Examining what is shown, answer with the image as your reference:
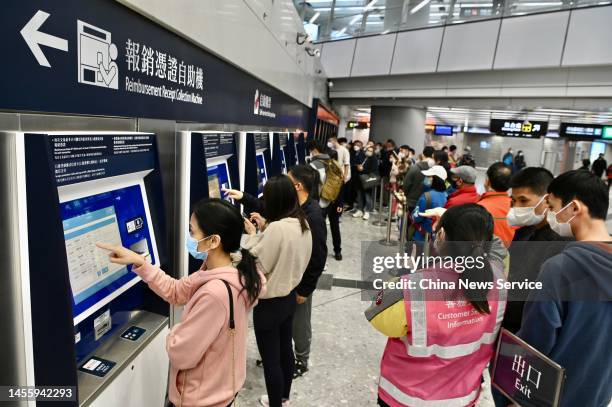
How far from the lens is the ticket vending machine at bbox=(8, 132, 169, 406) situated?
1104 millimetres

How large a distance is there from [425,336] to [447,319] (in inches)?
3.7

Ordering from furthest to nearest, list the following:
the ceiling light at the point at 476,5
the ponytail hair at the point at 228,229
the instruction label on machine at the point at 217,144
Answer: the ceiling light at the point at 476,5
the instruction label on machine at the point at 217,144
the ponytail hair at the point at 228,229

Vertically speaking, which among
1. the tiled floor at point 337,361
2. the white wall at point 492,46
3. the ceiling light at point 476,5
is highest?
the ceiling light at point 476,5

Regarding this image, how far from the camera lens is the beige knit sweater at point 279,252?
2045mm

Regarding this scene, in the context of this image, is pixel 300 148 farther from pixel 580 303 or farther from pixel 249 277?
pixel 580 303

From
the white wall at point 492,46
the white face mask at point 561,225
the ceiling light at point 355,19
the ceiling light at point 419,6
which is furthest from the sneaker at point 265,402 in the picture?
the ceiling light at point 355,19

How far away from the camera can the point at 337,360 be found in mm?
3033

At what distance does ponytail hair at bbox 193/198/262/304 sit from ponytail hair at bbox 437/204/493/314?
0.70 metres

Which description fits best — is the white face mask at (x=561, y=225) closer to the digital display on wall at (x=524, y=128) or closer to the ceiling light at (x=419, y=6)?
the ceiling light at (x=419, y=6)

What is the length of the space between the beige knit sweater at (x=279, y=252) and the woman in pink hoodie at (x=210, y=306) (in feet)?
1.50

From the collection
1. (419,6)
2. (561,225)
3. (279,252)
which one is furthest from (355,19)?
(561,225)

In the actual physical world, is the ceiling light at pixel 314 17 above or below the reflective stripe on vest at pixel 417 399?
above

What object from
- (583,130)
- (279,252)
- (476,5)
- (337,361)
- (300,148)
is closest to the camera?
(279,252)

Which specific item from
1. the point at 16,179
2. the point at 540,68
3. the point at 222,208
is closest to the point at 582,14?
the point at 540,68
